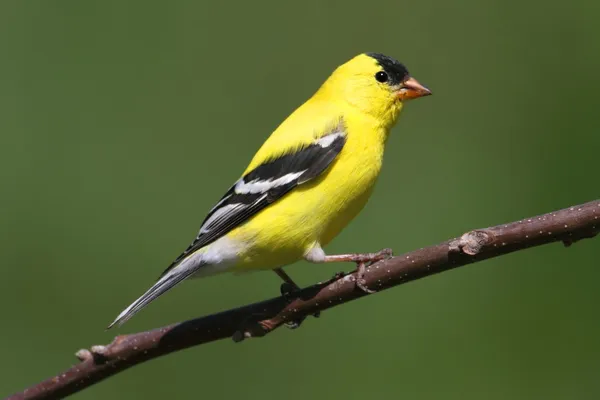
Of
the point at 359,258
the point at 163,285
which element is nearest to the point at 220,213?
the point at 163,285

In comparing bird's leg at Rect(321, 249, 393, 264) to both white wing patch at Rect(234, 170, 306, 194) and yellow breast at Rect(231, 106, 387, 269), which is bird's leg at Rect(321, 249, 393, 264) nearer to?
yellow breast at Rect(231, 106, 387, 269)

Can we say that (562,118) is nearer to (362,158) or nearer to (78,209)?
(362,158)

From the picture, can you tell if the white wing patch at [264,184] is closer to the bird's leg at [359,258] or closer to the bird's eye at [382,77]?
the bird's leg at [359,258]

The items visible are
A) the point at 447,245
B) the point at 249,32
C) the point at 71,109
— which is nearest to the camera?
the point at 447,245

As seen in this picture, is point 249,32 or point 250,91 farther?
point 249,32

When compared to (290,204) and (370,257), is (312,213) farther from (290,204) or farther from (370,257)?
(370,257)

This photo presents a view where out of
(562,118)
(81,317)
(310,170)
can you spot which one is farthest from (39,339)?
(562,118)

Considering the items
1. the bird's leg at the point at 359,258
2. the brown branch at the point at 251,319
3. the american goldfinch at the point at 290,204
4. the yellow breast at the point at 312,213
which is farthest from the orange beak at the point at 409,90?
the brown branch at the point at 251,319
